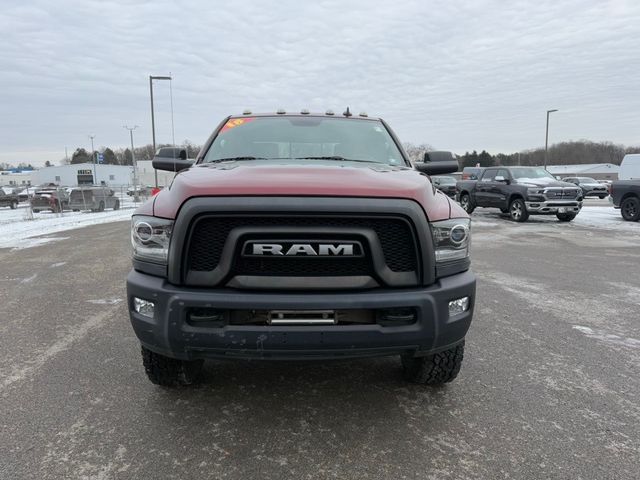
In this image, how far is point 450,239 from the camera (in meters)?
2.58

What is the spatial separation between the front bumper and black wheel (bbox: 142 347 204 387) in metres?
13.9

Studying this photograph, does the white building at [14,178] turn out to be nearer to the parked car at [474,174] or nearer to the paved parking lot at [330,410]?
the parked car at [474,174]

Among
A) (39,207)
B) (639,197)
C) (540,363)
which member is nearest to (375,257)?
(540,363)

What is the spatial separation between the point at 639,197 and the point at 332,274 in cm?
1531

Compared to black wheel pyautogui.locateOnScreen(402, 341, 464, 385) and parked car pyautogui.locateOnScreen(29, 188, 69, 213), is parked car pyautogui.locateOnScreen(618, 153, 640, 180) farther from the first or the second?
parked car pyautogui.locateOnScreen(29, 188, 69, 213)

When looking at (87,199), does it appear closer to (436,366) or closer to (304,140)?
(304,140)

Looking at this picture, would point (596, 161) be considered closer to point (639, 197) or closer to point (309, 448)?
point (639, 197)

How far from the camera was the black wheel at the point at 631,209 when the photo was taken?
14328 millimetres

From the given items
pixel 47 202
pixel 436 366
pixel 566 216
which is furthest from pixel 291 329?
pixel 47 202

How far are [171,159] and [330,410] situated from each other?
276 centimetres

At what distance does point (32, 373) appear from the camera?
345 centimetres

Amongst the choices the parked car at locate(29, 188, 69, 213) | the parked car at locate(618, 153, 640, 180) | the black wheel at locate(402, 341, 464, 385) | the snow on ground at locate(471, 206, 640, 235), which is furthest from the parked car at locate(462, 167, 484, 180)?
the parked car at locate(29, 188, 69, 213)

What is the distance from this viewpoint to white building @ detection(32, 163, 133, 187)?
280 ft

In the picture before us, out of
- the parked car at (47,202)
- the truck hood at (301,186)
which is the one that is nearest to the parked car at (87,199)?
the parked car at (47,202)
